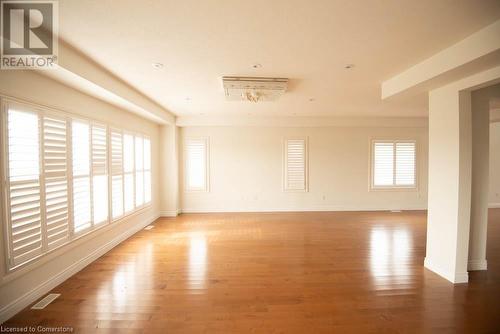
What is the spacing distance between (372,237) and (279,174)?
2.78 m

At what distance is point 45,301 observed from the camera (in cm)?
223

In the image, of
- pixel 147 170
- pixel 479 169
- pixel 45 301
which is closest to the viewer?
pixel 45 301

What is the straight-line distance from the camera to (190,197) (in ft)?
20.0

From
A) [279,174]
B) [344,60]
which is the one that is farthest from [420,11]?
[279,174]

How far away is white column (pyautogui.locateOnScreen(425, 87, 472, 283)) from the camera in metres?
2.47

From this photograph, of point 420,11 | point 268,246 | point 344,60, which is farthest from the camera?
point 268,246

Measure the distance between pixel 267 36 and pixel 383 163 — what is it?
5.76 meters

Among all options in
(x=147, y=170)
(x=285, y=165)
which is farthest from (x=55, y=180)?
(x=285, y=165)

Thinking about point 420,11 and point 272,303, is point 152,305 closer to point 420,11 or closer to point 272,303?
point 272,303

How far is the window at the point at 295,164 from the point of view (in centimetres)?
607

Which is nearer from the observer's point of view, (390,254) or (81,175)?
(81,175)

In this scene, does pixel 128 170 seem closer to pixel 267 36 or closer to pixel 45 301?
pixel 45 301

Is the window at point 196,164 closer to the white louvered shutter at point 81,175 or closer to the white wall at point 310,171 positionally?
the white wall at point 310,171

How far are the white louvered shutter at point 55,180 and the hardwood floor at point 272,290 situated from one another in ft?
2.19
